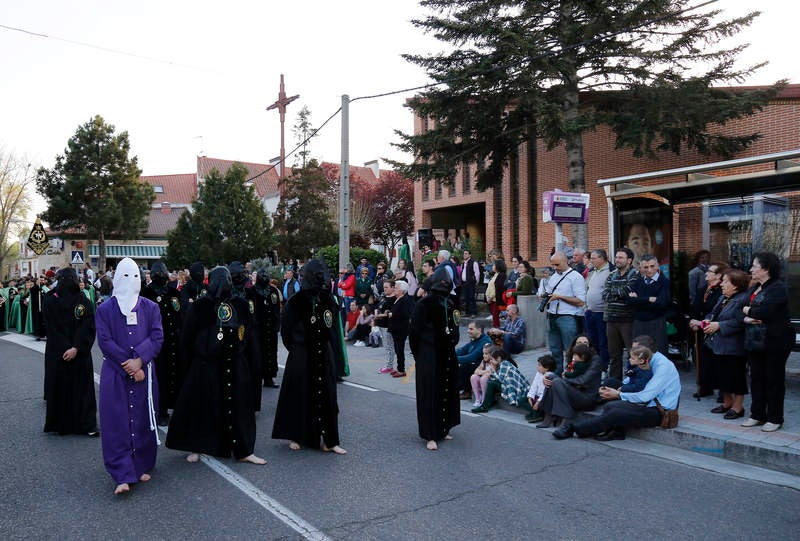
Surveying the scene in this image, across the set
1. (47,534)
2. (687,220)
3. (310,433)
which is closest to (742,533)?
(310,433)

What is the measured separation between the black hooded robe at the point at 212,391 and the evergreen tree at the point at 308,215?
110ft

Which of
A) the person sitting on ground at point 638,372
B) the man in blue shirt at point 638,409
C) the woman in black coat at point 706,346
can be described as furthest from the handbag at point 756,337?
the woman in black coat at point 706,346

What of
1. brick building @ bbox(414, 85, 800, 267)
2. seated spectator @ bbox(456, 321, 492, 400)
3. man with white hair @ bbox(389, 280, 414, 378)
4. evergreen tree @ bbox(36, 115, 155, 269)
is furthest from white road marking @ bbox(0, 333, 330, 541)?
evergreen tree @ bbox(36, 115, 155, 269)

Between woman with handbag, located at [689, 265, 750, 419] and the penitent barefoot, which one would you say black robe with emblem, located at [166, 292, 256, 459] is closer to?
the penitent barefoot

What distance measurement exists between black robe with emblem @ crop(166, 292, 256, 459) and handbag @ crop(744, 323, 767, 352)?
5071mm

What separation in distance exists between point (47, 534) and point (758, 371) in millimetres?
6579

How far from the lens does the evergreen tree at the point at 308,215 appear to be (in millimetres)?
39562

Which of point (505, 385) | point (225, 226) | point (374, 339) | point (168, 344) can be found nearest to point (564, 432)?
point (505, 385)

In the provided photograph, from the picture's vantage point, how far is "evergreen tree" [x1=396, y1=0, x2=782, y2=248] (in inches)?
619

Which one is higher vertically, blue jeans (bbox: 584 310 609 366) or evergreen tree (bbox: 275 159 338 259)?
evergreen tree (bbox: 275 159 338 259)

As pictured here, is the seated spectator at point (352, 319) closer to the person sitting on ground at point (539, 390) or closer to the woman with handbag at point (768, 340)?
the person sitting on ground at point (539, 390)

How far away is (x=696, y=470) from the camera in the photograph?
19.1 feet

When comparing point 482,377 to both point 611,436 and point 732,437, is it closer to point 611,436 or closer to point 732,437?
point 611,436

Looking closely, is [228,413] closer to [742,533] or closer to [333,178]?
[742,533]
